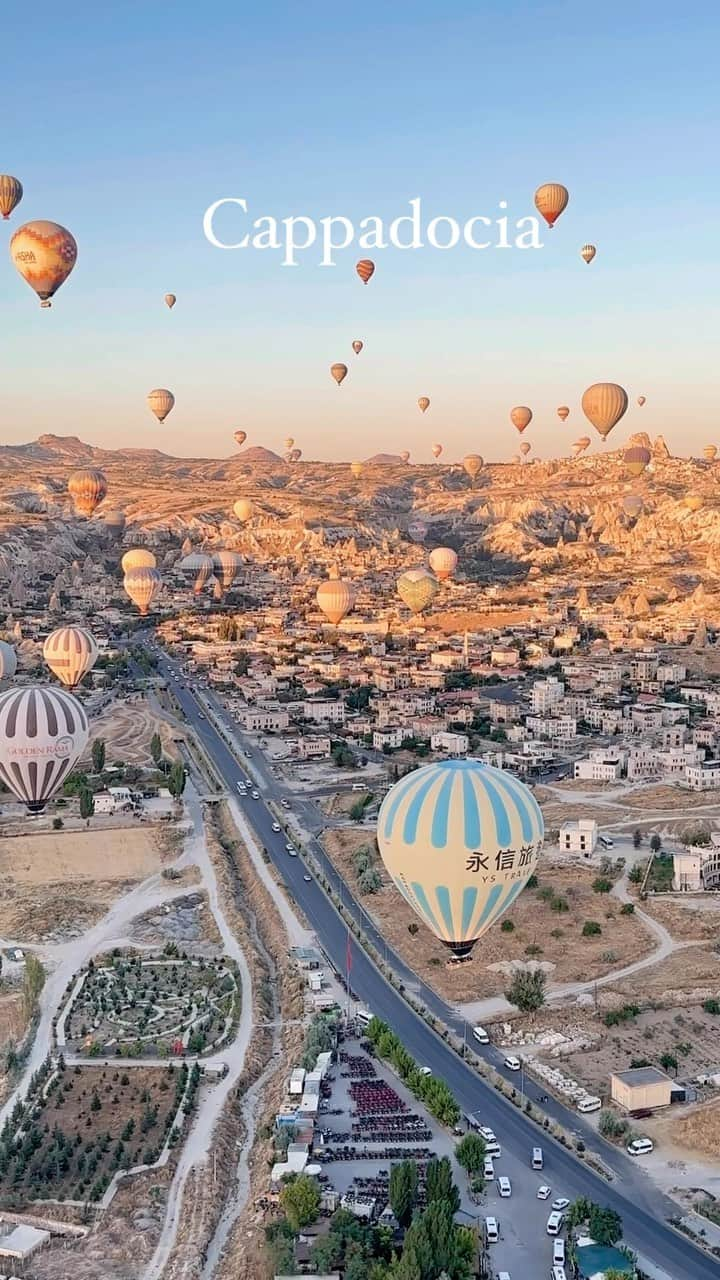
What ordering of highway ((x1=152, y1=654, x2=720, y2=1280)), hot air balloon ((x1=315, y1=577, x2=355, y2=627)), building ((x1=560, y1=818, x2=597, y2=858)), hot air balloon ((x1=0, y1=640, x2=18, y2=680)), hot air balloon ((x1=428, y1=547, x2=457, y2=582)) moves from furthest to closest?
hot air balloon ((x1=428, y1=547, x2=457, y2=582)) → hot air balloon ((x1=315, y1=577, x2=355, y2=627)) → hot air balloon ((x1=0, y1=640, x2=18, y2=680)) → building ((x1=560, y1=818, x2=597, y2=858)) → highway ((x1=152, y1=654, x2=720, y2=1280))

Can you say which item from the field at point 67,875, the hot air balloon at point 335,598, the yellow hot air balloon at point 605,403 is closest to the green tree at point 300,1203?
the field at point 67,875

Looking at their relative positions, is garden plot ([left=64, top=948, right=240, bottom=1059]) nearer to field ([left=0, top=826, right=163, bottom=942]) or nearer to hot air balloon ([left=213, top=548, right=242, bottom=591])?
field ([left=0, top=826, right=163, bottom=942])

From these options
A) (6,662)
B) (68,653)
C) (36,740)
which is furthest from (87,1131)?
(6,662)

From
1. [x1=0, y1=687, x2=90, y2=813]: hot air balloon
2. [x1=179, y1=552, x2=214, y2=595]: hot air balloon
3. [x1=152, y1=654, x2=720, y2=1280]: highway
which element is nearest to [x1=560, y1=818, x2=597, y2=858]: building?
[x1=152, y1=654, x2=720, y2=1280]: highway

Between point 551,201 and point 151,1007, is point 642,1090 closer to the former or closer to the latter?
point 151,1007

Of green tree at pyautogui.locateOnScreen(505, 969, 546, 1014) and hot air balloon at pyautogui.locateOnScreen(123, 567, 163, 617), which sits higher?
hot air balloon at pyautogui.locateOnScreen(123, 567, 163, 617)

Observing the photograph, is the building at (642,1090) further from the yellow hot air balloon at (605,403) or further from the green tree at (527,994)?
the yellow hot air balloon at (605,403)

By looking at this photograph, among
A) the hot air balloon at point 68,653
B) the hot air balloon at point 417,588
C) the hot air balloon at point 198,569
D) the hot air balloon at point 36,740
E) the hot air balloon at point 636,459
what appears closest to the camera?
the hot air balloon at point 36,740
